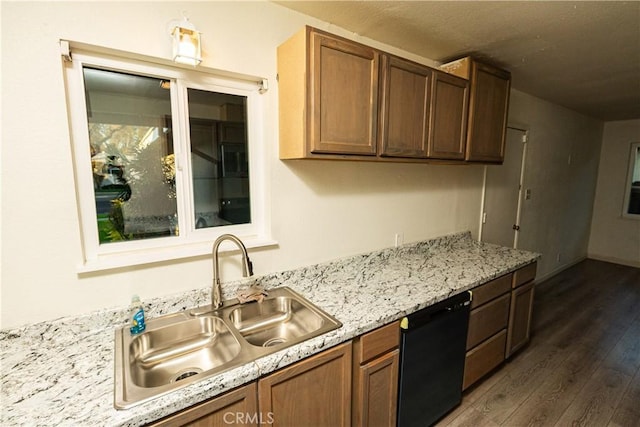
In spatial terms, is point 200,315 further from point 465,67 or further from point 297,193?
point 465,67

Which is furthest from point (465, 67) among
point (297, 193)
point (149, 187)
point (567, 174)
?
point (567, 174)

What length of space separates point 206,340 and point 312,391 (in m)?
0.53

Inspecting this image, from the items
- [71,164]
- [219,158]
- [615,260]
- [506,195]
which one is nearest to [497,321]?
[506,195]

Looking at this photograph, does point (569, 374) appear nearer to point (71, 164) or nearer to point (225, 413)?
point (225, 413)

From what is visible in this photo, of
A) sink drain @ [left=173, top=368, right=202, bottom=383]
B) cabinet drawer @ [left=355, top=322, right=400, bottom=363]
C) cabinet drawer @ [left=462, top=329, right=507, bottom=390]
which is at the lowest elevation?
cabinet drawer @ [left=462, top=329, right=507, bottom=390]

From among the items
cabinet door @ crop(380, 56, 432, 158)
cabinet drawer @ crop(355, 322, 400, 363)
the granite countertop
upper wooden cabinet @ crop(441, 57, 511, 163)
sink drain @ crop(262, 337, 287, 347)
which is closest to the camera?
the granite countertop

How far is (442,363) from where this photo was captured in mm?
1719

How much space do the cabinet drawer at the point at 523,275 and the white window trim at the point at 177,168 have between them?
5.77ft

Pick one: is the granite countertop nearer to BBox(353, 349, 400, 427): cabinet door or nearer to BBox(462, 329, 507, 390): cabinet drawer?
BBox(353, 349, 400, 427): cabinet door

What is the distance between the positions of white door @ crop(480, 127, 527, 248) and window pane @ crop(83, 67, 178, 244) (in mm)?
2765

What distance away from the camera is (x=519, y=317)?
91.9 inches

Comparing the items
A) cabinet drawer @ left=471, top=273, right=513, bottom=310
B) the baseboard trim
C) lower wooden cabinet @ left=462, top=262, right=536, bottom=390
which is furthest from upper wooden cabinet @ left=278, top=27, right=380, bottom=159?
the baseboard trim

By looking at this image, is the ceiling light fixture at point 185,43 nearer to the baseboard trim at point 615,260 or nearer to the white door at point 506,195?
the white door at point 506,195

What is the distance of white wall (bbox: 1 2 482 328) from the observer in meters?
1.08
